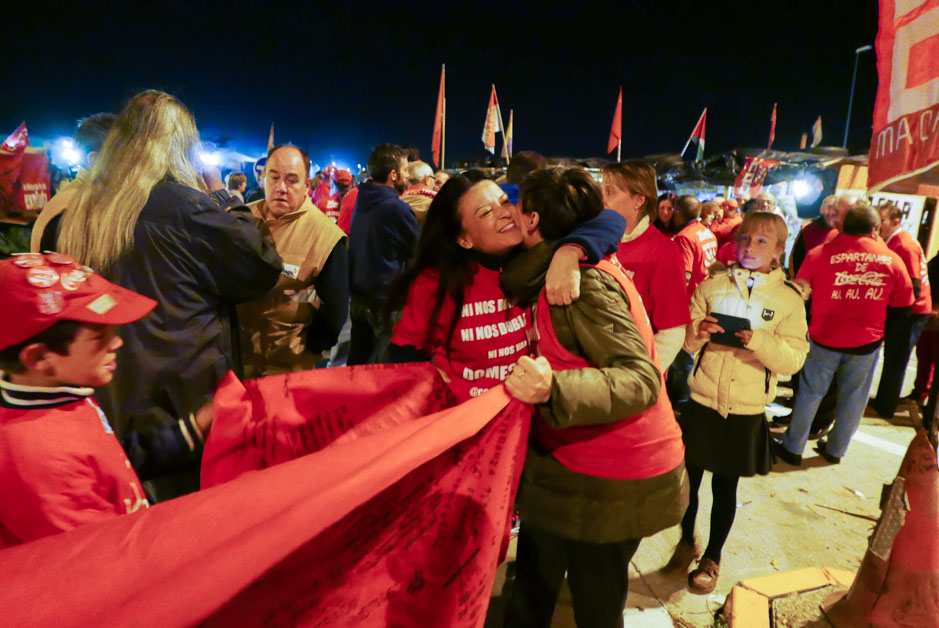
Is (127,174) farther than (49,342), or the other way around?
(127,174)

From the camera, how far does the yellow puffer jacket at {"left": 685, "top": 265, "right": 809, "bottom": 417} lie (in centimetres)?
292

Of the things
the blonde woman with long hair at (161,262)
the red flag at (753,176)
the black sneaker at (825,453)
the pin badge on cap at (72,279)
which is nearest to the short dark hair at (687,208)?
the black sneaker at (825,453)

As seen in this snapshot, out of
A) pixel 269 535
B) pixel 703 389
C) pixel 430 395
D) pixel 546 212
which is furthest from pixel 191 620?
pixel 703 389

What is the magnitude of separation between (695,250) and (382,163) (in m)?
3.29

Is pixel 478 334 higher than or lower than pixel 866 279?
lower

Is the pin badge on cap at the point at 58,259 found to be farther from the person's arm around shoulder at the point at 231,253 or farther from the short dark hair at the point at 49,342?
the person's arm around shoulder at the point at 231,253

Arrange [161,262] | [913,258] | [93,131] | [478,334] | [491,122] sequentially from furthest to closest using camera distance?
1. [491,122]
2. [913,258]
3. [93,131]
4. [478,334]
5. [161,262]

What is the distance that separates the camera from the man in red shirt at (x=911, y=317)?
215 inches

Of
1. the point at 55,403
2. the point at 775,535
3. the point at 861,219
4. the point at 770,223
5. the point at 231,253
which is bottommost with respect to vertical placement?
the point at 775,535

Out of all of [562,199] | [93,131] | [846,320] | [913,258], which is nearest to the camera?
[562,199]

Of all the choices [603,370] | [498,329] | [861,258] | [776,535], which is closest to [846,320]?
[861,258]

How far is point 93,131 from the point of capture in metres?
2.77

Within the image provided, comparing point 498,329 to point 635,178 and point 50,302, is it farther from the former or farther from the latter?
point 50,302

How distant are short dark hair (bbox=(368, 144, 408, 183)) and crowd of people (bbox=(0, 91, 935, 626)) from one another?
0.61 m
